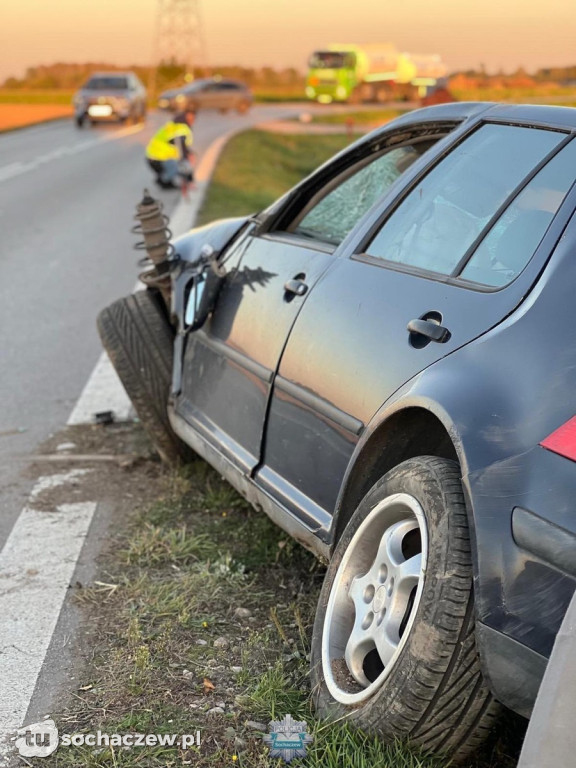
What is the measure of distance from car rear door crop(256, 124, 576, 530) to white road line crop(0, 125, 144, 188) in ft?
58.4

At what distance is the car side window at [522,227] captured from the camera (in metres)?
2.96

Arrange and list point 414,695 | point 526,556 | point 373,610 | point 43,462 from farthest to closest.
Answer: point 43,462
point 373,610
point 414,695
point 526,556

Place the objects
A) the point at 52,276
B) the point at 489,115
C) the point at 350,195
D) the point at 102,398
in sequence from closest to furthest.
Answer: the point at 489,115 → the point at 350,195 → the point at 102,398 → the point at 52,276

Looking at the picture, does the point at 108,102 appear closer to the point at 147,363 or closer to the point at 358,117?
the point at 358,117

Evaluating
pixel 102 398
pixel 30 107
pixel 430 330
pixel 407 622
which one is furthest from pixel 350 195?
pixel 30 107

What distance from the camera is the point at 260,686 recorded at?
10.3 ft

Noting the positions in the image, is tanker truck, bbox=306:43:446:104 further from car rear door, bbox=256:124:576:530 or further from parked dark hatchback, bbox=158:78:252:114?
car rear door, bbox=256:124:576:530

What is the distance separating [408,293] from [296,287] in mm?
684

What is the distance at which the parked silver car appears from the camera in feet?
125

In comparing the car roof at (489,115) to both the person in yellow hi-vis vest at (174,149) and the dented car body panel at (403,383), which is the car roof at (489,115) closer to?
the dented car body panel at (403,383)

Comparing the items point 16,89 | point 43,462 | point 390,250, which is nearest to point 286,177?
point 43,462

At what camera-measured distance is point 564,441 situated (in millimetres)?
2348

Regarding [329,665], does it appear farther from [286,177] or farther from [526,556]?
[286,177]

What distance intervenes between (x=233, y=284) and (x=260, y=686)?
1754 millimetres
